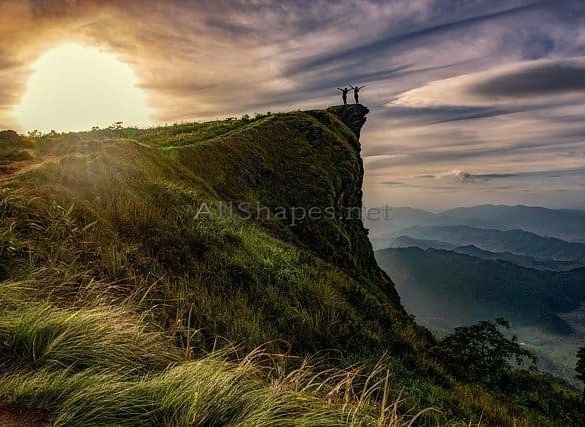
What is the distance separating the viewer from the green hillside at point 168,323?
11.1 feet

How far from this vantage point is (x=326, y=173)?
36.2 m

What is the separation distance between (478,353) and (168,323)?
17.3 meters

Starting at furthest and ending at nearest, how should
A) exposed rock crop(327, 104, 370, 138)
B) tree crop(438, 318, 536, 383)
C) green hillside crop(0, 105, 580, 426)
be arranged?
exposed rock crop(327, 104, 370, 138)
tree crop(438, 318, 536, 383)
green hillside crop(0, 105, 580, 426)

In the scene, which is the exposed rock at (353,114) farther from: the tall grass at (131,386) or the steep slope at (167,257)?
the tall grass at (131,386)

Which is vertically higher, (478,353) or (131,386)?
(131,386)

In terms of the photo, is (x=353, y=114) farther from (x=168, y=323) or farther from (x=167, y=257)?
(x=168, y=323)

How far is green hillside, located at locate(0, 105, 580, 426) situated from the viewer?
3.37m

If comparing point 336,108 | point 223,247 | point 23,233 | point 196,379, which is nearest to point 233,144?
point 223,247

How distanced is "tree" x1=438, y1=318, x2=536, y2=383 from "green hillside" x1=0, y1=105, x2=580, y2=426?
1.56 metres

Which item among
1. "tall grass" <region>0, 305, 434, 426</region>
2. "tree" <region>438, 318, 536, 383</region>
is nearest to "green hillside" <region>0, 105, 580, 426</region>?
"tall grass" <region>0, 305, 434, 426</region>

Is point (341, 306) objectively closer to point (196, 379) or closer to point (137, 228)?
point (137, 228)

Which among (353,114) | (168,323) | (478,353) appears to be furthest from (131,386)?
(353,114)

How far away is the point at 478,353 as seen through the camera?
19.5m

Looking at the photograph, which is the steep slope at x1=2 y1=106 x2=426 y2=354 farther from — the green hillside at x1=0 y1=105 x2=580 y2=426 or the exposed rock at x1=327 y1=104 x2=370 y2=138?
the exposed rock at x1=327 y1=104 x2=370 y2=138
